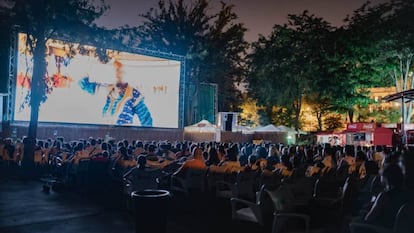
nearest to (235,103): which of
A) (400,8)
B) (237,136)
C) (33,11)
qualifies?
(237,136)

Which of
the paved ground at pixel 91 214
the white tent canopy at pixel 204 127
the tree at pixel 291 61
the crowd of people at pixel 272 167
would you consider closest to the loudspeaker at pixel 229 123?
the white tent canopy at pixel 204 127

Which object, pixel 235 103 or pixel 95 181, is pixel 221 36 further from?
pixel 95 181

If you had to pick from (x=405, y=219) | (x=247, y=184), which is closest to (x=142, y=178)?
(x=247, y=184)

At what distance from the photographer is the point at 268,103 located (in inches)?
1374

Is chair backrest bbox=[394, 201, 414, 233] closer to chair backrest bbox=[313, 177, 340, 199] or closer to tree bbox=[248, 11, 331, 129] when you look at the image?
chair backrest bbox=[313, 177, 340, 199]

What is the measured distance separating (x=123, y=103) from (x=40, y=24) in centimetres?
1007

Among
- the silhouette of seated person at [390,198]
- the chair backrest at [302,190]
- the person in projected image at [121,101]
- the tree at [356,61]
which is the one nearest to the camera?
the silhouette of seated person at [390,198]

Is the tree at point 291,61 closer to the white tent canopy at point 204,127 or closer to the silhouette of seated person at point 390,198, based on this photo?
the white tent canopy at point 204,127

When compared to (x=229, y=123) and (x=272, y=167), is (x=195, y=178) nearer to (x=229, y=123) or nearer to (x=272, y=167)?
(x=272, y=167)

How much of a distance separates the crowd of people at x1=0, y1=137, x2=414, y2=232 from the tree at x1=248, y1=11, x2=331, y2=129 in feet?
61.0

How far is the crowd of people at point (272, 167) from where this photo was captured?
4031 millimetres

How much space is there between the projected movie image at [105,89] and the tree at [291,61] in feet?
31.6

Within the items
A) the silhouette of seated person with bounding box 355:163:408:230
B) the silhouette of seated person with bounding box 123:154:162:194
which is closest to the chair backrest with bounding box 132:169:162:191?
the silhouette of seated person with bounding box 123:154:162:194

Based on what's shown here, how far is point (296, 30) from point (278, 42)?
5.09ft
